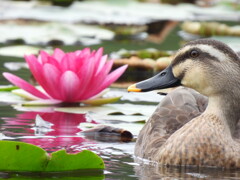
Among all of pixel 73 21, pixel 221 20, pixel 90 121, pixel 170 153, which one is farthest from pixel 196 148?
pixel 221 20

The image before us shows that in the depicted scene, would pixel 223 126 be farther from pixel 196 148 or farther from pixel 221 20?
pixel 221 20

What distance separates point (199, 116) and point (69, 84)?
1.55 metres

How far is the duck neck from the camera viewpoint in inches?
212

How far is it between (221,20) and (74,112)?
7.90m

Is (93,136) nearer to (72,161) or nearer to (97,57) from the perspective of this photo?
(97,57)

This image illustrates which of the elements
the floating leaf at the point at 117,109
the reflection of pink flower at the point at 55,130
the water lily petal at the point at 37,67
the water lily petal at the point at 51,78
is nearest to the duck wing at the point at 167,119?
the reflection of pink flower at the point at 55,130

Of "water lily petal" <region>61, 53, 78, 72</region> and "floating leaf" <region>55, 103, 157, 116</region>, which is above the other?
"water lily petal" <region>61, 53, 78, 72</region>

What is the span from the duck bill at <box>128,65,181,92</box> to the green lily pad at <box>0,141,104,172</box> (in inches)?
46.6

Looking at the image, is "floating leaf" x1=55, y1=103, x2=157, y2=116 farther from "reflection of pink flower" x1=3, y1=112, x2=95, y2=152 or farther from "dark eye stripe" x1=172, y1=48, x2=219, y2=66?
"dark eye stripe" x1=172, y1=48, x2=219, y2=66

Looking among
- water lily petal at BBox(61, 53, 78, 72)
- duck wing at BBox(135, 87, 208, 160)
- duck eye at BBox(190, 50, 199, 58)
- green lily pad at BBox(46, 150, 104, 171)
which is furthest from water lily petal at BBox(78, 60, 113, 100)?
green lily pad at BBox(46, 150, 104, 171)

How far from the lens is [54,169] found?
14.9ft

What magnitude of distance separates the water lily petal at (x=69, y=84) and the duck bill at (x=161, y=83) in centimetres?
105

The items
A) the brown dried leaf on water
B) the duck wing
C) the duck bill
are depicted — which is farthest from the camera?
the brown dried leaf on water

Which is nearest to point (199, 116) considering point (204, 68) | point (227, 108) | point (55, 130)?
point (227, 108)
